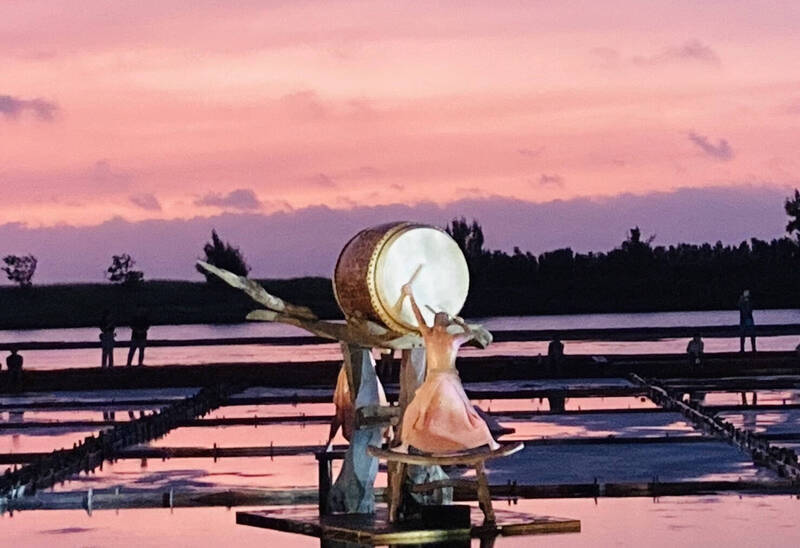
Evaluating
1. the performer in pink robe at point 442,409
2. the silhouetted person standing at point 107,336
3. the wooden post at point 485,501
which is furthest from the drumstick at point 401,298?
the silhouetted person standing at point 107,336

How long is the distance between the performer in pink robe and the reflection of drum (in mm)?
439

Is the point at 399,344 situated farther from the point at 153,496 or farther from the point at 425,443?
the point at 153,496

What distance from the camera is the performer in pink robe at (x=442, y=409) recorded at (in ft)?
43.4

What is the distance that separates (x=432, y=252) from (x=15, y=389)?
1838 cm

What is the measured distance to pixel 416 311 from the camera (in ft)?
44.7

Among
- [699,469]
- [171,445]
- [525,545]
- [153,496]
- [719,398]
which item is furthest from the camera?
[719,398]

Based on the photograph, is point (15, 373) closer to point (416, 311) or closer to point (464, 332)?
point (416, 311)

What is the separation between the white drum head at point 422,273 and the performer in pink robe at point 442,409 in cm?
42

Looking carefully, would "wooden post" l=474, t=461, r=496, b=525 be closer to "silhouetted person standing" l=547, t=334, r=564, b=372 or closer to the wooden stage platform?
the wooden stage platform

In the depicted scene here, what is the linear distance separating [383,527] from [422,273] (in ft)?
5.16

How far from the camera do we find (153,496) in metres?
16.8

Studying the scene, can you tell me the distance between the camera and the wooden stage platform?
43.5 feet

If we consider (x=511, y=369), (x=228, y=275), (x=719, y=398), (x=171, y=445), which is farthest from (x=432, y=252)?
(x=511, y=369)

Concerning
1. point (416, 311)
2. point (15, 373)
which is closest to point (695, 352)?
point (15, 373)
